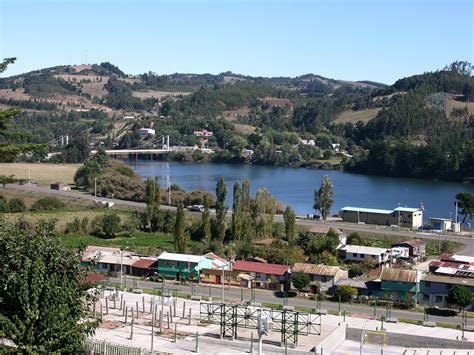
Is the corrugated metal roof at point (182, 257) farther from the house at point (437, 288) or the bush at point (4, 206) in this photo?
the bush at point (4, 206)

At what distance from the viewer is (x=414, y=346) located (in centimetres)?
1205

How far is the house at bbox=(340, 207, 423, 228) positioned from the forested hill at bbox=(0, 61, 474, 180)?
1799 cm

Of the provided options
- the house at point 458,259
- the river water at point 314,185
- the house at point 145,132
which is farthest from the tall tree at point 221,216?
the house at point 145,132

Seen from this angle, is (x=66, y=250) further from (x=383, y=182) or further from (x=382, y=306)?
(x=383, y=182)

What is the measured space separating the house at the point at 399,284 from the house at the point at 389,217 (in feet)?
32.0

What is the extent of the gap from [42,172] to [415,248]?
24.2m

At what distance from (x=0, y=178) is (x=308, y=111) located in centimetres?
6586

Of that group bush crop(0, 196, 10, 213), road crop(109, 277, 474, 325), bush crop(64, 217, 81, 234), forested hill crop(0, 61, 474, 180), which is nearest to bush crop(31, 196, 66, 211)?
bush crop(0, 196, 10, 213)

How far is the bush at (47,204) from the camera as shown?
25.7 meters

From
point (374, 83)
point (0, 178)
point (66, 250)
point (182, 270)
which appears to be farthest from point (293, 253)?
point (374, 83)

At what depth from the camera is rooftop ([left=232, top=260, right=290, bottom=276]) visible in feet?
54.7

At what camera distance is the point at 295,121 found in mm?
73188

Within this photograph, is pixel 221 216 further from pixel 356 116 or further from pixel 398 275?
pixel 356 116

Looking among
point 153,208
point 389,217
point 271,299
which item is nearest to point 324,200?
point 389,217
